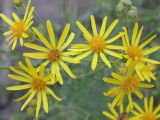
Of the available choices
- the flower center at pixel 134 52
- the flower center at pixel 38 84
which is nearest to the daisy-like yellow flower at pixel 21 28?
the flower center at pixel 38 84

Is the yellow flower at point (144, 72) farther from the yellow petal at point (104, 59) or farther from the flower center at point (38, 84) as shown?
the flower center at point (38, 84)

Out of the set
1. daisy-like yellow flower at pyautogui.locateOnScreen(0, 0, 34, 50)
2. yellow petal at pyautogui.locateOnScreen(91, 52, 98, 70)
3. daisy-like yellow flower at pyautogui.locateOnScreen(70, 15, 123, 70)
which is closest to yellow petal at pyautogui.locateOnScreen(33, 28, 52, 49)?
daisy-like yellow flower at pyautogui.locateOnScreen(0, 0, 34, 50)

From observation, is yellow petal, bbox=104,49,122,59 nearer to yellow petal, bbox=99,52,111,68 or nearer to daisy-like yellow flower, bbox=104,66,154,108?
yellow petal, bbox=99,52,111,68

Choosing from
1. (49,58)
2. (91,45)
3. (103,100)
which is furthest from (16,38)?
(103,100)

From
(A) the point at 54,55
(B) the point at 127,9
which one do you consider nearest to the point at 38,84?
(A) the point at 54,55

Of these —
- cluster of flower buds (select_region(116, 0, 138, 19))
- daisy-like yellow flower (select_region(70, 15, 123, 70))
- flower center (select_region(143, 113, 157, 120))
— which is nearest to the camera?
daisy-like yellow flower (select_region(70, 15, 123, 70))
